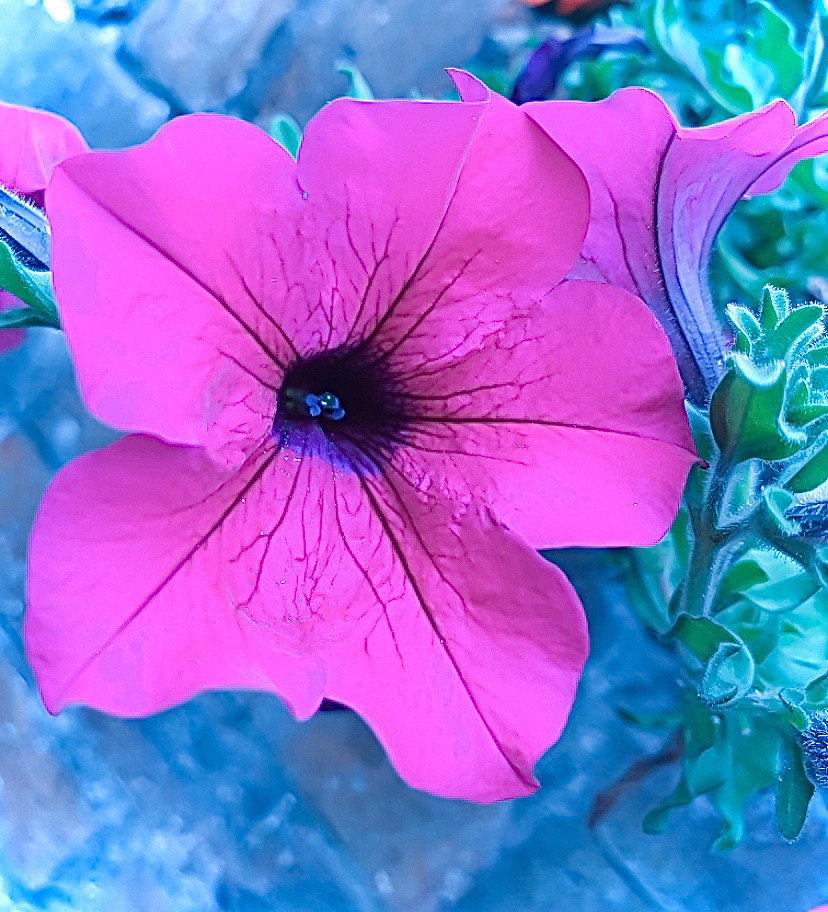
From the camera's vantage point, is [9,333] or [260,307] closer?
[260,307]

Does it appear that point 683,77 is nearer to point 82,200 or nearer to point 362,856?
point 82,200

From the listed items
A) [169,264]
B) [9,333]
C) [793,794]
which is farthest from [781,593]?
[9,333]

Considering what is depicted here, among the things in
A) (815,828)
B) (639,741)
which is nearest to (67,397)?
(639,741)

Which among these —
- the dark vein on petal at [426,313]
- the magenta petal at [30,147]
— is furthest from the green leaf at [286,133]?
the dark vein on petal at [426,313]

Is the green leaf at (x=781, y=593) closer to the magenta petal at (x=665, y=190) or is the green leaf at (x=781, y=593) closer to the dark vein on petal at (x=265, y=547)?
the magenta petal at (x=665, y=190)

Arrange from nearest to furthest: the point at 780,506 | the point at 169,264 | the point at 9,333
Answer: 1. the point at 169,264
2. the point at 780,506
3. the point at 9,333

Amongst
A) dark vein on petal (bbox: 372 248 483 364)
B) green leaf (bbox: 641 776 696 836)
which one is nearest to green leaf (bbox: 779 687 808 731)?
green leaf (bbox: 641 776 696 836)

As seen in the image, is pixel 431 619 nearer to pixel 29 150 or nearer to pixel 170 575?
pixel 170 575
